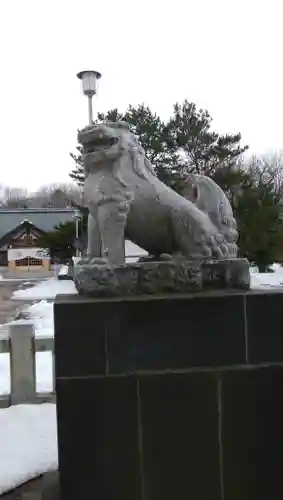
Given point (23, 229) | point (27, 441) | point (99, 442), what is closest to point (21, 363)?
point (27, 441)

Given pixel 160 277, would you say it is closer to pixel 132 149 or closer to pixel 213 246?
pixel 213 246

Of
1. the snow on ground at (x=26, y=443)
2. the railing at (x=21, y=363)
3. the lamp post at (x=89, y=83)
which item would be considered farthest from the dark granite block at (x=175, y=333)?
the lamp post at (x=89, y=83)

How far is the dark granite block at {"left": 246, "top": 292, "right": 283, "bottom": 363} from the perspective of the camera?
2.48 m

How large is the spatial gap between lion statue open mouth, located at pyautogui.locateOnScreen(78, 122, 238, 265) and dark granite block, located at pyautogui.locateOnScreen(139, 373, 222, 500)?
0.70 metres

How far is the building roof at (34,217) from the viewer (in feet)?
139

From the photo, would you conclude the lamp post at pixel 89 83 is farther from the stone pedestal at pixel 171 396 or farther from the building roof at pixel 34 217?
the building roof at pixel 34 217

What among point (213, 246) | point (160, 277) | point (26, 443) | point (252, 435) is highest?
point (213, 246)

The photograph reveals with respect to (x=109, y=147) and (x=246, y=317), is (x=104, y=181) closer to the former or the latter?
(x=109, y=147)

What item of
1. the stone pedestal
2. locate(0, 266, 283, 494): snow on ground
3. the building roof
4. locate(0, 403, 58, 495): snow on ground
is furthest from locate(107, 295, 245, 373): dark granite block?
the building roof

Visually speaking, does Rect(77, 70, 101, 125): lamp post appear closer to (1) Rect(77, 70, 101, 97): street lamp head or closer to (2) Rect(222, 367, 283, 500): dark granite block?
(1) Rect(77, 70, 101, 97): street lamp head

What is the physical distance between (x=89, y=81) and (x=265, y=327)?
498 cm

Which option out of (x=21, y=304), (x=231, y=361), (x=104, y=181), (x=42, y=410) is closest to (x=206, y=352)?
(x=231, y=361)

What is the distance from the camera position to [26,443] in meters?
3.41

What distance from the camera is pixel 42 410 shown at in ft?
13.4
